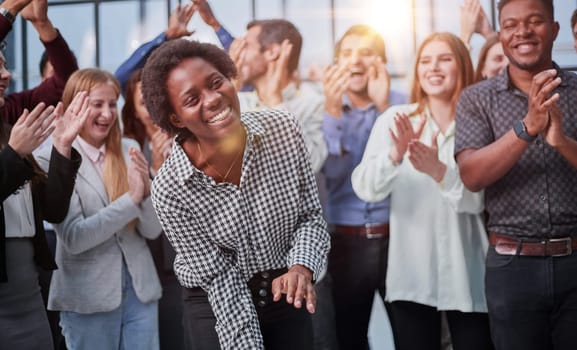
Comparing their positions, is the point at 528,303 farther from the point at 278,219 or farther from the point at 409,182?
the point at 278,219

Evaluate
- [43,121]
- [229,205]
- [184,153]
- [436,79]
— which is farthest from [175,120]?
[436,79]

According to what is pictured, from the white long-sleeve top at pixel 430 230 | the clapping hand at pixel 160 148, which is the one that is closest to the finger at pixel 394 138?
the white long-sleeve top at pixel 430 230

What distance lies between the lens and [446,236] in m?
2.72

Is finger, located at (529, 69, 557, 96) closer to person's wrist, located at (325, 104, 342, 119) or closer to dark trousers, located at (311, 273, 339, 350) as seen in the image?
person's wrist, located at (325, 104, 342, 119)

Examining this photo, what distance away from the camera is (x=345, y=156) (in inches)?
121

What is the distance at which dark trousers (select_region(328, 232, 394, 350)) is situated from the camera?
2.92 m

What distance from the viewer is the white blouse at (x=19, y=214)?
232cm

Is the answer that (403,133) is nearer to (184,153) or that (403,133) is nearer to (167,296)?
(184,153)

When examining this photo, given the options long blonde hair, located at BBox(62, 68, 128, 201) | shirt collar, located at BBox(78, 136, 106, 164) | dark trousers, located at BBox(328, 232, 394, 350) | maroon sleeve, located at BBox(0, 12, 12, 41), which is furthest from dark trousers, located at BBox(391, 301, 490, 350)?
maroon sleeve, located at BBox(0, 12, 12, 41)

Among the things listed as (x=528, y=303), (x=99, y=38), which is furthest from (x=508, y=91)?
(x=99, y=38)

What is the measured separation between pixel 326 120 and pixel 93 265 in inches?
41.3

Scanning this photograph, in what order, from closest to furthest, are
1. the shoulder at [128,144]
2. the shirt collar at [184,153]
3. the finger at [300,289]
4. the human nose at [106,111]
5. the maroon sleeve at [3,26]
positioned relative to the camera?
the finger at [300,289] → the shirt collar at [184,153] → the maroon sleeve at [3,26] → the human nose at [106,111] → the shoulder at [128,144]

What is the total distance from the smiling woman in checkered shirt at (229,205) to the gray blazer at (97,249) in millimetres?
729

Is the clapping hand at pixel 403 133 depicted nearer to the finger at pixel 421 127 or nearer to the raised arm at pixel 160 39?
the finger at pixel 421 127
